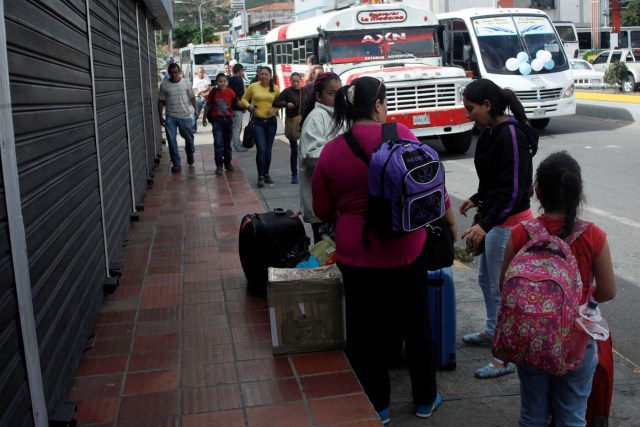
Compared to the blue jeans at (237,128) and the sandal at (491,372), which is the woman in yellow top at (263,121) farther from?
the sandal at (491,372)

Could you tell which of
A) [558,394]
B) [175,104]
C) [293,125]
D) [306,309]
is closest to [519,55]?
[293,125]

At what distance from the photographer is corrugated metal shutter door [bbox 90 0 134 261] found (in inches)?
273

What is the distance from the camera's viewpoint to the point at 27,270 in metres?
3.50

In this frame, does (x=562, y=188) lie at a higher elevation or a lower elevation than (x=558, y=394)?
higher

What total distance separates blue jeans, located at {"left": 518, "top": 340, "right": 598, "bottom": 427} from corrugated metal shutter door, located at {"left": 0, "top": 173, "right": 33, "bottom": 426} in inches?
82.5

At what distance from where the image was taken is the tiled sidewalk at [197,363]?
13.4ft

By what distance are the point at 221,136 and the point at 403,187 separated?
9628 mm

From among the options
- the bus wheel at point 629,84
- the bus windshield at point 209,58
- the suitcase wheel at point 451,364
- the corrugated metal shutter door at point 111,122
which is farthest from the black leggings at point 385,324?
the bus windshield at point 209,58

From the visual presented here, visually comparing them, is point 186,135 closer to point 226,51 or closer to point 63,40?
point 63,40

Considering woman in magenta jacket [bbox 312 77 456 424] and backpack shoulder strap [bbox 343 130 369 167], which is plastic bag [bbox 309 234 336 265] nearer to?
woman in magenta jacket [bbox 312 77 456 424]

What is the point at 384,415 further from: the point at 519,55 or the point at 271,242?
the point at 519,55

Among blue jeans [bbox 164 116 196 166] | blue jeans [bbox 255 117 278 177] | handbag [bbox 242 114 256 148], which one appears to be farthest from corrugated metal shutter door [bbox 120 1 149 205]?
blue jeans [bbox 255 117 278 177]

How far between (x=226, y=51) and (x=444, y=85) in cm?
4158

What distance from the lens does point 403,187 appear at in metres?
3.75
